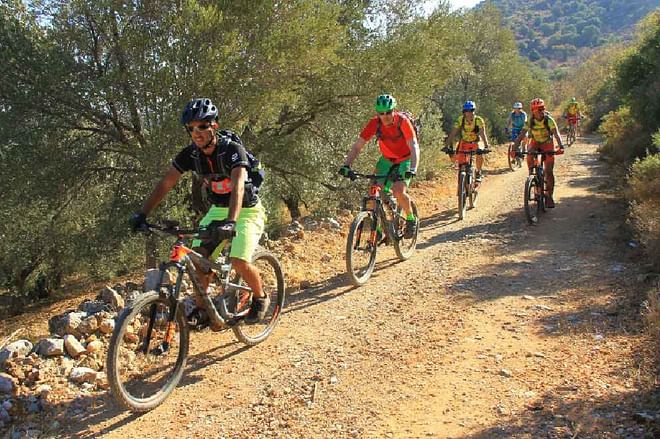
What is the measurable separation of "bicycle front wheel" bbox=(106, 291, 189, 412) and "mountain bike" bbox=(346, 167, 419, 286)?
289 centimetres

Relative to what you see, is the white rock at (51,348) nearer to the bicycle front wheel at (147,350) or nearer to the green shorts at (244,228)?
the bicycle front wheel at (147,350)

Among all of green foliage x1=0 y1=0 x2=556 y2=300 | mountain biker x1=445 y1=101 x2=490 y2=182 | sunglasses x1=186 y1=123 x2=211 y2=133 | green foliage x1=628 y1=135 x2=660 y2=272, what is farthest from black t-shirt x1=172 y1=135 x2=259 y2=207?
mountain biker x1=445 y1=101 x2=490 y2=182

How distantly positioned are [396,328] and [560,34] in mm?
196022

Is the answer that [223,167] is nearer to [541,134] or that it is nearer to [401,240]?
[401,240]

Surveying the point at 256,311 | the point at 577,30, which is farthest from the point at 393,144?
the point at 577,30

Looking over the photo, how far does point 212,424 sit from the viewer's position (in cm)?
376

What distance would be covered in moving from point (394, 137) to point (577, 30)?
19869 cm

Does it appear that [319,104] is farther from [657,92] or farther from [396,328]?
[657,92]

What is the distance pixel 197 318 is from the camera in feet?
14.4

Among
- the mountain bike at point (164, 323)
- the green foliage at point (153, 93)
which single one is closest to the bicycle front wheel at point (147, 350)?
the mountain bike at point (164, 323)

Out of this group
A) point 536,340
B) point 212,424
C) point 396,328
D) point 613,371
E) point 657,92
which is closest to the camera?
point 212,424

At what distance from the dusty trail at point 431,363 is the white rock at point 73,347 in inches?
29.7

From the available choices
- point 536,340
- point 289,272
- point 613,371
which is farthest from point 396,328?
point 289,272

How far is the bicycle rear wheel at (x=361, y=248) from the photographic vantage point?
21.9 ft
